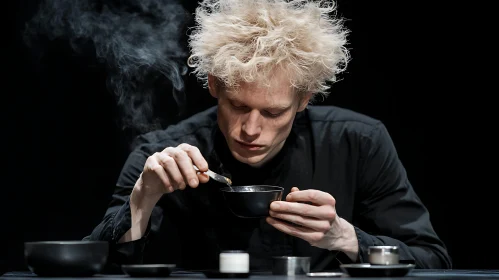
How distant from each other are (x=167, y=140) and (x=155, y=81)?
46 centimetres

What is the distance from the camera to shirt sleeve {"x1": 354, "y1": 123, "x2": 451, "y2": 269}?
2721mm

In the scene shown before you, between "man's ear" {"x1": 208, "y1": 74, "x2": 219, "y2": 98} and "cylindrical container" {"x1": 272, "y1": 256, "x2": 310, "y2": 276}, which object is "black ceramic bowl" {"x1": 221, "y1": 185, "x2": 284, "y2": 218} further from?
"man's ear" {"x1": 208, "y1": 74, "x2": 219, "y2": 98}

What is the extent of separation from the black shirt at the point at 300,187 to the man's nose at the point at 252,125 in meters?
0.29

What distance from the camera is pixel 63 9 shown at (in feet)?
10.1

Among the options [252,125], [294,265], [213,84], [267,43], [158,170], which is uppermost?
[267,43]

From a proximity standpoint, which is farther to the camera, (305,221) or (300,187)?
(300,187)

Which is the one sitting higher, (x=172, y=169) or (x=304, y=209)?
(x=172, y=169)

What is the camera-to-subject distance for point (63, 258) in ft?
6.23

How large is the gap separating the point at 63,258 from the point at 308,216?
696 millimetres

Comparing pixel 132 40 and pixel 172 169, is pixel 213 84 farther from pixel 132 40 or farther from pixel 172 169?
pixel 172 169

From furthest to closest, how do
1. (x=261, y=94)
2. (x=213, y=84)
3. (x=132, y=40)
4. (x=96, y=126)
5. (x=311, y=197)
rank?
(x=96, y=126) → (x=132, y=40) → (x=213, y=84) → (x=261, y=94) → (x=311, y=197)

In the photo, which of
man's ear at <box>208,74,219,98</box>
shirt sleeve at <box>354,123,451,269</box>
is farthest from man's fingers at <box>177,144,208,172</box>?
shirt sleeve at <box>354,123,451,269</box>

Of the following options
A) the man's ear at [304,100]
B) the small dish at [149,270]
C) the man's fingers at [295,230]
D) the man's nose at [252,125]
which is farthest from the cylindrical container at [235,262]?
the man's ear at [304,100]

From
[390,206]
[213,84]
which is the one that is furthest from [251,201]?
[390,206]
